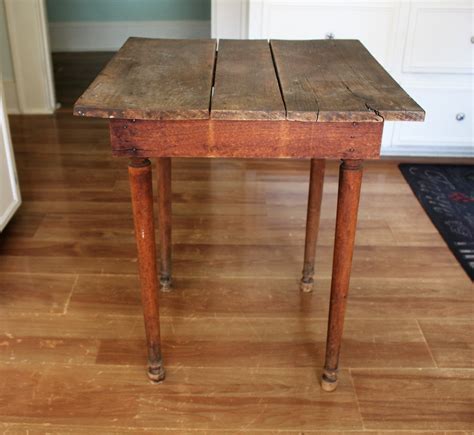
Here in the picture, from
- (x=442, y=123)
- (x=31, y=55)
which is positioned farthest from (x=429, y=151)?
(x=31, y=55)

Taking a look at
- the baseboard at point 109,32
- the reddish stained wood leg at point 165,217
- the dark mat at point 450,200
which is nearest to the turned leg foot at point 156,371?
the reddish stained wood leg at point 165,217

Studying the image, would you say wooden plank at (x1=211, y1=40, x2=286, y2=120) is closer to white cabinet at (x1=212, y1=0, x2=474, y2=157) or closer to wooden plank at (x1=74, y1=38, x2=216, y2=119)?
wooden plank at (x1=74, y1=38, x2=216, y2=119)

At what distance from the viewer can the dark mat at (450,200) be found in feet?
6.79

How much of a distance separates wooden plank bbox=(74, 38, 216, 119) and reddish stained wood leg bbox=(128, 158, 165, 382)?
13 centimetres

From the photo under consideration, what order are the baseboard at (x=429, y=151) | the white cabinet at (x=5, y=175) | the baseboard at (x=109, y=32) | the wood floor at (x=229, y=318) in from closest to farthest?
the wood floor at (x=229, y=318) → the white cabinet at (x=5, y=175) → the baseboard at (x=429, y=151) → the baseboard at (x=109, y=32)

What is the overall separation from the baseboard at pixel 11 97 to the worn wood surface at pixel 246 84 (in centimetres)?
187

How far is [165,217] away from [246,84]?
1.80 feet

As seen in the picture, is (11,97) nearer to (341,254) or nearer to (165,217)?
(165,217)

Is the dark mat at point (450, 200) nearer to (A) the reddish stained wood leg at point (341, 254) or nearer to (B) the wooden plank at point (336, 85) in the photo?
(A) the reddish stained wood leg at point (341, 254)

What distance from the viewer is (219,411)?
137cm

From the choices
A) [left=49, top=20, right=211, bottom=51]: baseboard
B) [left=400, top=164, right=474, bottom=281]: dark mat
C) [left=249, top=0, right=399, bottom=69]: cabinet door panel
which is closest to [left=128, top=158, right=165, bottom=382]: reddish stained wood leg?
[left=400, top=164, right=474, bottom=281]: dark mat

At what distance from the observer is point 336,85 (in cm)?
128

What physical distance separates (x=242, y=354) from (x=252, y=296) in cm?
26

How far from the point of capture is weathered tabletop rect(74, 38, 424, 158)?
1.13 metres
